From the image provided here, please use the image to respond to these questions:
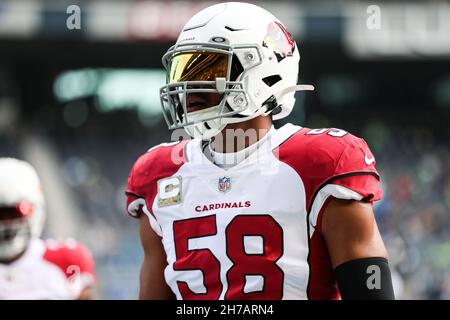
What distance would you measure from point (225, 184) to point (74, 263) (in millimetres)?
1161

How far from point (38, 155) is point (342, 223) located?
10.7 meters

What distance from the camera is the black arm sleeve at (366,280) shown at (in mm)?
1764

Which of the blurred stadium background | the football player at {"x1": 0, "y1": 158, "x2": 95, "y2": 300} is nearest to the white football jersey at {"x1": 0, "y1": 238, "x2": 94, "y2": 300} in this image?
the football player at {"x1": 0, "y1": 158, "x2": 95, "y2": 300}

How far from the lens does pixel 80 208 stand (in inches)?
429

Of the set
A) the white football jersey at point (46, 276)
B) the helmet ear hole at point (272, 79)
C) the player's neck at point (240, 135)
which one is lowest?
the white football jersey at point (46, 276)

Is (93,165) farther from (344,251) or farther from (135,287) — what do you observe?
(344,251)

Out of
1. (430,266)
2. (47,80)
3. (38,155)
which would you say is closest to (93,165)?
(38,155)

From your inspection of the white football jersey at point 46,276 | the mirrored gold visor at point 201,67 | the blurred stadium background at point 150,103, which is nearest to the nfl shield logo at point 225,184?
the mirrored gold visor at point 201,67

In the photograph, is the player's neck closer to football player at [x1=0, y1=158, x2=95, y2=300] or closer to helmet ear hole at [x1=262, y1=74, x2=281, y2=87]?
helmet ear hole at [x1=262, y1=74, x2=281, y2=87]

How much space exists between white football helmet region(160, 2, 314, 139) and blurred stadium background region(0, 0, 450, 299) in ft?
20.4

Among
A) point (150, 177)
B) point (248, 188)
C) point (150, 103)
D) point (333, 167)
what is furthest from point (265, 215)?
point (150, 103)

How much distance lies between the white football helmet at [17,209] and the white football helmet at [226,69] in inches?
41.7

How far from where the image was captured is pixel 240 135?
6.64ft

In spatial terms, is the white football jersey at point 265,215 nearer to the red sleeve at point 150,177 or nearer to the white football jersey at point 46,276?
the red sleeve at point 150,177
